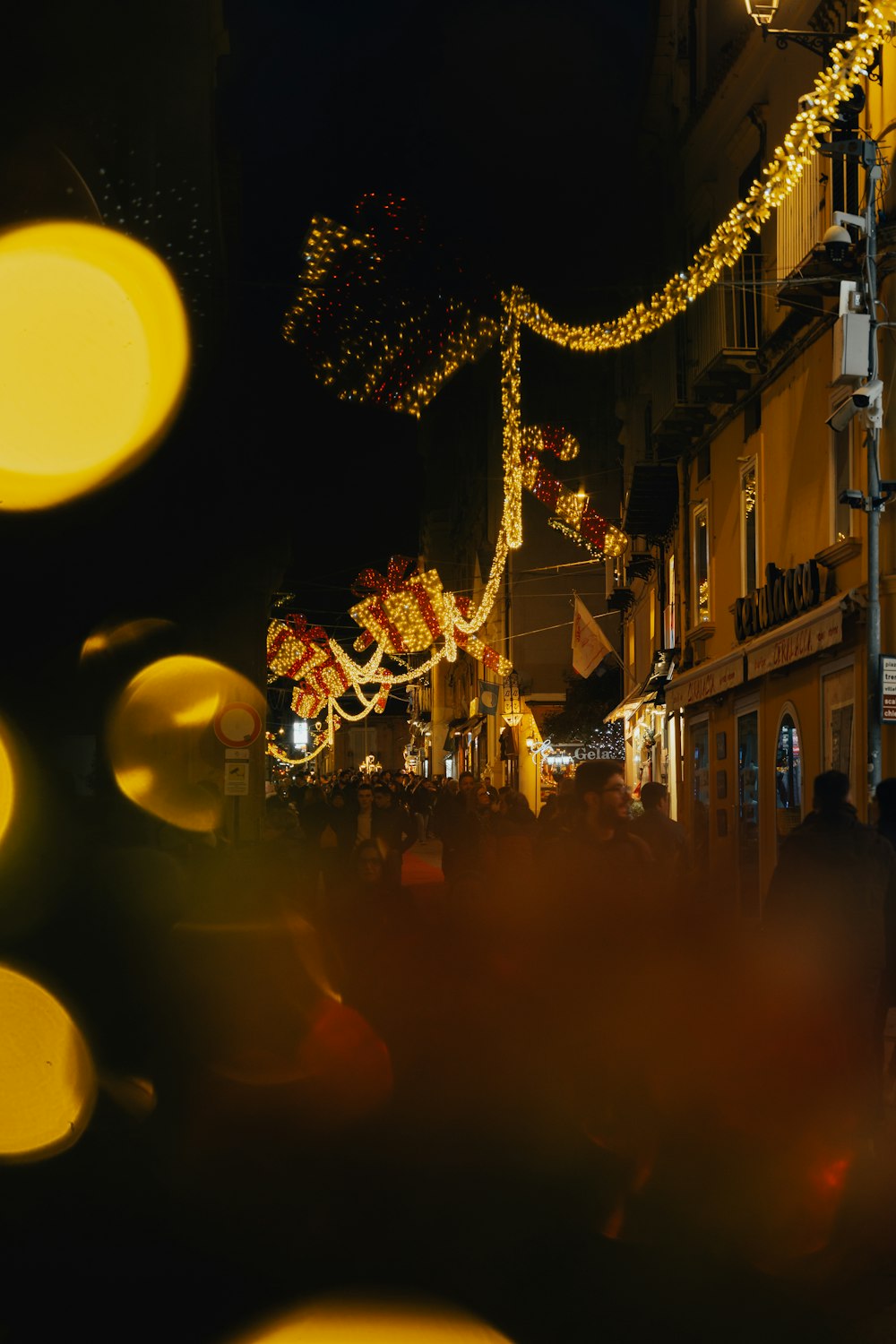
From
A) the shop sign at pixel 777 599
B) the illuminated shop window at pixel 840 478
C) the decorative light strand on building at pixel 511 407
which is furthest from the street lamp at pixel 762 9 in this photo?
the shop sign at pixel 777 599

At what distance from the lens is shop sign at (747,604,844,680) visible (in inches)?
597

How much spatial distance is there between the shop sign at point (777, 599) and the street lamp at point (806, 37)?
5372 mm

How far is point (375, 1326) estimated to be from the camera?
4617 millimetres

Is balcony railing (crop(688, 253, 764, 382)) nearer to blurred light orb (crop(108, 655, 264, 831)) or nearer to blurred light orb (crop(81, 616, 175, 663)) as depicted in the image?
blurred light orb (crop(81, 616, 175, 663))

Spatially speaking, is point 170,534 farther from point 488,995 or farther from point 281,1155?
point 281,1155

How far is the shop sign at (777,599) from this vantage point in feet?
55.4

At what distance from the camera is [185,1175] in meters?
5.77

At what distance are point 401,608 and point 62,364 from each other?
33166 millimetres

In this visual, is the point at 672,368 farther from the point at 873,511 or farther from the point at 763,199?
the point at 873,511

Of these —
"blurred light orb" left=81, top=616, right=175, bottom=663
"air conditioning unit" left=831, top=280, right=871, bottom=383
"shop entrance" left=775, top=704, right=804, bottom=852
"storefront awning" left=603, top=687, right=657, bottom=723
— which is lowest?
"shop entrance" left=775, top=704, right=804, bottom=852

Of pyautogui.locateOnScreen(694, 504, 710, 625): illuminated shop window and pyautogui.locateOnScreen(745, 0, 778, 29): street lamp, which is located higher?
pyautogui.locateOnScreen(745, 0, 778, 29): street lamp

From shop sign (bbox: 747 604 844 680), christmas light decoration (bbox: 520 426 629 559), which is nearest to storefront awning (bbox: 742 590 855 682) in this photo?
shop sign (bbox: 747 604 844 680)

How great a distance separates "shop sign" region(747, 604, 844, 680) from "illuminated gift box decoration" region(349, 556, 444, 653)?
23.6 metres

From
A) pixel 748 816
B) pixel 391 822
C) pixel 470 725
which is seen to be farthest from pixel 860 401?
pixel 470 725
